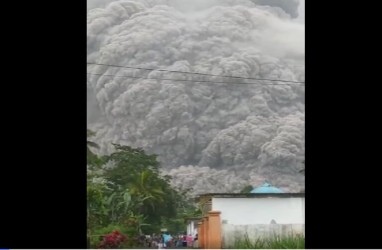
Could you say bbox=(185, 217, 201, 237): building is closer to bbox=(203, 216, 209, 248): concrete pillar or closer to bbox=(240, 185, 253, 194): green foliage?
bbox=(203, 216, 209, 248): concrete pillar

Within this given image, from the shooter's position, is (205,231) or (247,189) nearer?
(205,231)

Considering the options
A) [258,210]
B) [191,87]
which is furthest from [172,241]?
[191,87]

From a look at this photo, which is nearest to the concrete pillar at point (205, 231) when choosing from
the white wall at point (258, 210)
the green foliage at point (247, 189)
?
the white wall at point (258, 210)

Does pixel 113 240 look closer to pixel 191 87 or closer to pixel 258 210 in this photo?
pixel 258 210

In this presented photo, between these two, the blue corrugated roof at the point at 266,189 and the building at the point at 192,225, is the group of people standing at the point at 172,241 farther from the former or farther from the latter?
the blue corrugated roof at the point at 266,189

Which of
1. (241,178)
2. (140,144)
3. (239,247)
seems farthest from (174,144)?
(239,247)

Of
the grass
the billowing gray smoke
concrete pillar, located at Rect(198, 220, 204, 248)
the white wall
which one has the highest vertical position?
the billowing gray smoke

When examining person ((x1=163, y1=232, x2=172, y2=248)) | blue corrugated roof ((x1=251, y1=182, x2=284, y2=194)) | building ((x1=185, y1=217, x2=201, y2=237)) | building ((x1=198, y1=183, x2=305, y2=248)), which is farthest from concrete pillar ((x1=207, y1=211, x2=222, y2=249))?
blue corrugated roof ((x1=251, y1=182, x2=284, y2=194))
